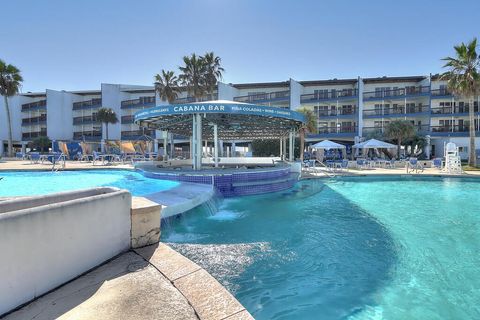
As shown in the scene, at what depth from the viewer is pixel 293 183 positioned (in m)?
15.2

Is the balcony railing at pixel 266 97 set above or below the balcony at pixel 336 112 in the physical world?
above

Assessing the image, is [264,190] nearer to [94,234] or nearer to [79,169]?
[94,234]

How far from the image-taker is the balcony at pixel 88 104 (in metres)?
46.5

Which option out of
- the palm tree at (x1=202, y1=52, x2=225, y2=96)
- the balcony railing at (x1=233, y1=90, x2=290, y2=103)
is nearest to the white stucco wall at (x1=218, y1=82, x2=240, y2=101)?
the balcony railing at (x1=233, y1=90, x2=290, y2=103)

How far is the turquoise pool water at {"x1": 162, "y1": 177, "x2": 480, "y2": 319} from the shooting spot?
163 inches

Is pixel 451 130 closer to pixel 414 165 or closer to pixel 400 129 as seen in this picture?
pixel 400 129

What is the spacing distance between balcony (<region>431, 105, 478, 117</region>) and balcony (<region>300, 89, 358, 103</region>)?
10215 millimetres

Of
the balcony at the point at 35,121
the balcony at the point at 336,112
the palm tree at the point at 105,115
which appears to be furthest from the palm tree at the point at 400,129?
the balcony at the point at 35,121

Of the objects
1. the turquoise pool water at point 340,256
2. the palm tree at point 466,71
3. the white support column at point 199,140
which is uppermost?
the palm tree at point 466,71

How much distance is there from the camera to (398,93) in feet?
123

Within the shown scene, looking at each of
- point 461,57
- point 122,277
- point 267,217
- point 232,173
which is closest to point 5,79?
point 232,173

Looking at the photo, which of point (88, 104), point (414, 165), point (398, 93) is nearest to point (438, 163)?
point (414, 165)

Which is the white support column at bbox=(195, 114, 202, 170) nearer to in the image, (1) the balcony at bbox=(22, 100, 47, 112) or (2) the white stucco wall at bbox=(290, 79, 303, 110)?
(2) the white stucco wall at bbox=(290, 79, 303, 110)

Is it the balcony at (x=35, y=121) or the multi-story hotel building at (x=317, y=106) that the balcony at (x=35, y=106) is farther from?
the balcony at (x=35, y=121)
